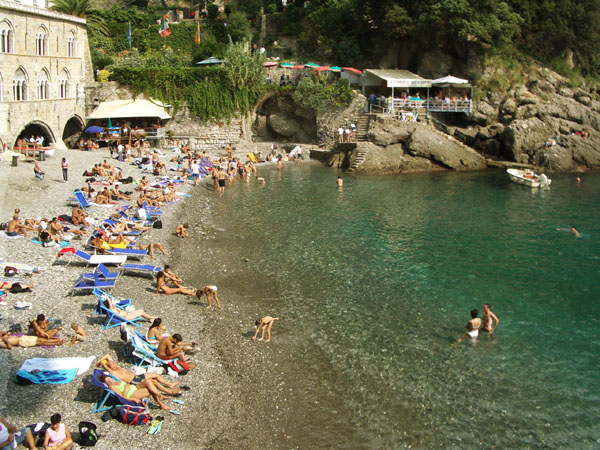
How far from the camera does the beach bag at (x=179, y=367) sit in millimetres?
11656

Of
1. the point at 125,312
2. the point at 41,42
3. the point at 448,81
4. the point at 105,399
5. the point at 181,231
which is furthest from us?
the point at 448,81

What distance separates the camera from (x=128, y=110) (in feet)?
121

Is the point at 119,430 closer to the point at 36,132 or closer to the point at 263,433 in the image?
the point at 263,433

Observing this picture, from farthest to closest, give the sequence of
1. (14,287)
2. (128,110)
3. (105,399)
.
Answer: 1. (128,110)
2. (14,287)
3. (105,399)

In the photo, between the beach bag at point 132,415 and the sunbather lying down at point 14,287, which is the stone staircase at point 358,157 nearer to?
the sunbather lying down at point 14,287

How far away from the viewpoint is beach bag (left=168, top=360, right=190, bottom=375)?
1166cm

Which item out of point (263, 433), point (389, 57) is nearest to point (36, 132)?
point (389, 57)

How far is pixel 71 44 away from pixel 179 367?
30433 millimetres

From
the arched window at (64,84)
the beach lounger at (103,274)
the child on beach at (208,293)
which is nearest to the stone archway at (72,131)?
the arched window at (64,84)

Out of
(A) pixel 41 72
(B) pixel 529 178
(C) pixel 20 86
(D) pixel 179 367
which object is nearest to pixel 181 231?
(D) pixel 179 367

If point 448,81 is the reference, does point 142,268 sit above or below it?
below

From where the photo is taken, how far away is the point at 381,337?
45.0 ft

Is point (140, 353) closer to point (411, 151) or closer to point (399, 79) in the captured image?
point (411, 151)

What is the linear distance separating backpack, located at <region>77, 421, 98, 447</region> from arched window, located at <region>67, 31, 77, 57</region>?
31.8 metres
